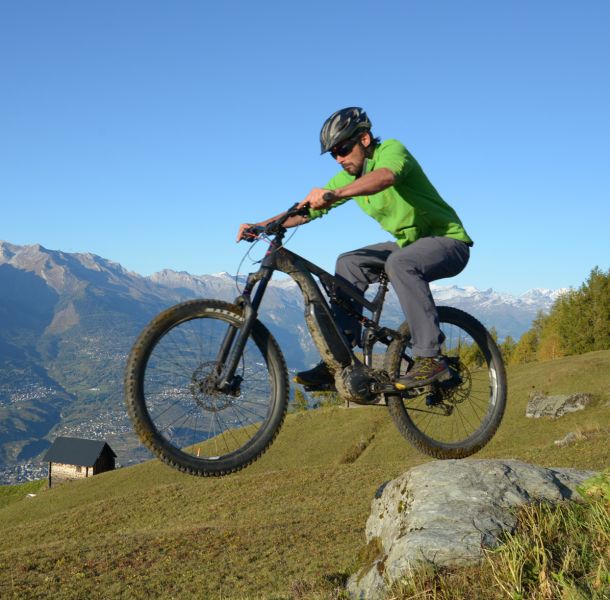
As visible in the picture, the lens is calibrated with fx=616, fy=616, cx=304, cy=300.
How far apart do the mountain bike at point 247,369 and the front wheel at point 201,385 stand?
0.01m

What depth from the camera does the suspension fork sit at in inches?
259

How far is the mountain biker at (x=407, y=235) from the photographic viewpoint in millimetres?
7430

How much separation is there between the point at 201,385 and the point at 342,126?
11.3ft

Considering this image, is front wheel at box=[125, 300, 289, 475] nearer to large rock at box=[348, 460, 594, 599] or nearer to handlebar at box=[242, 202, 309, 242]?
handlebar at box=[242, 202, 309, 242]

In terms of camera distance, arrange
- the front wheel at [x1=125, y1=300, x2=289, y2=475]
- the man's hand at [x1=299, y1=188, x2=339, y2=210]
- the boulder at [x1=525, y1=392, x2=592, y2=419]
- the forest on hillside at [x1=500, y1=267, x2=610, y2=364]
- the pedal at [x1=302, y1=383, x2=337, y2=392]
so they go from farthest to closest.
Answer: the forest on hillside at [x1=500, y1=267, x2=610, y2=364] → the boulder at [x1=525, y1=392, x2=592, y2=419] → the pedal at [x1=302, y1=383, x2=337, y2=392] → the man's hand at [x1=299, y1=188, x2=339, y2=210] → the front wheel at [x1=125, y1=300, x2=289, y2=475]

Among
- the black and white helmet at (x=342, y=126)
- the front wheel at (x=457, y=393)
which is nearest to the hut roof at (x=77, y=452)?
the front wheel at (x=457, y=393)

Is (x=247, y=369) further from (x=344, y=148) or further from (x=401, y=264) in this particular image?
(x=344, y=148)

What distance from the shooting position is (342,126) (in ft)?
24.0

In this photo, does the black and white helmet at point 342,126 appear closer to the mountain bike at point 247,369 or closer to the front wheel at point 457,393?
the mountain bike at point 247,369

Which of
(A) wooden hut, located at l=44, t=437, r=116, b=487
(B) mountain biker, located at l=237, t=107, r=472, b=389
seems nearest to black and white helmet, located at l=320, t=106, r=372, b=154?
(B) mountain biker, located at l=237, t=107, r=472, b=389

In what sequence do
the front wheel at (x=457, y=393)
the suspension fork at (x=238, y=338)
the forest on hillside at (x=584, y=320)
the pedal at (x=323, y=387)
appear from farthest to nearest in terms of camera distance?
the forest on hillside at (x=584, y=320)
the front wheel at (x=457, y=393)
the pedal at (x=323, y=387)
the suspension fork at (x=238, y=338)

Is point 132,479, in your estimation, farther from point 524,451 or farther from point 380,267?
point 380,267

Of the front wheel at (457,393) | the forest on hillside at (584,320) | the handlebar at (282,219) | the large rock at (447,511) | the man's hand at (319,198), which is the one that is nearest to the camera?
the man's hand at (319,198)

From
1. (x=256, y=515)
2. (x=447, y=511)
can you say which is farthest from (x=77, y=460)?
(x=447, y=511)
